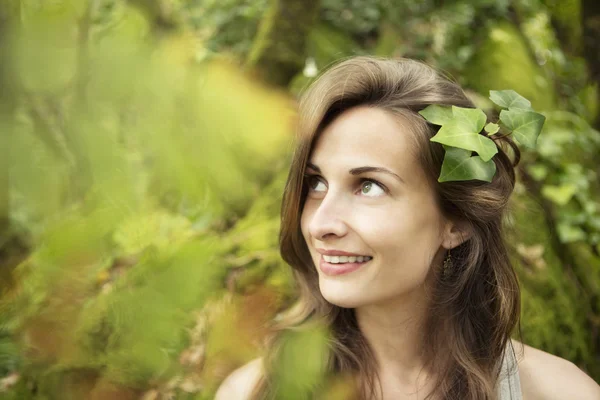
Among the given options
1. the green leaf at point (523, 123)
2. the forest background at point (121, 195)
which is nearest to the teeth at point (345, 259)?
the green leaf at point (523, 123)

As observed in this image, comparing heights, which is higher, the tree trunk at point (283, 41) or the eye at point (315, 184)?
the eye at point (315, 184)

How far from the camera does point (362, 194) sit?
4.88 ft

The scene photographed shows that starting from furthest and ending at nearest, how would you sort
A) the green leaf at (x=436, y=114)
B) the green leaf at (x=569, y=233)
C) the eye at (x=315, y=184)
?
the green leaf at (x=569, y=233), the eye at (x=315, y=184), the green leaf at (x=436, y=114)

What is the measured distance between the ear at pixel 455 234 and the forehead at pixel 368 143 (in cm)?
21

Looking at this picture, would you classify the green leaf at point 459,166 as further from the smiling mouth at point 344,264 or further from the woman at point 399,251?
the smiling mouth at point 344,264

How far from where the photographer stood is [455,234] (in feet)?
5.39

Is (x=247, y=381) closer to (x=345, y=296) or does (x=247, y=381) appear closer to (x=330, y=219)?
(x=345, y=296)

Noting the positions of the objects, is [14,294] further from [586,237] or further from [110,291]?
[586,237]

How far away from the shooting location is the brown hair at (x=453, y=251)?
154 cm

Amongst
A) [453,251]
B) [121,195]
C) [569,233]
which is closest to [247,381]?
[453,251]

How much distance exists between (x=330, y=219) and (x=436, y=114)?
0.38 meters

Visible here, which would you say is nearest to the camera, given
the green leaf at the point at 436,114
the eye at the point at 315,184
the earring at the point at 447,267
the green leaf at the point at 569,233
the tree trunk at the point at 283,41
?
the green leaf at the point at 436,114

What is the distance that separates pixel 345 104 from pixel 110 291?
46.9 inches

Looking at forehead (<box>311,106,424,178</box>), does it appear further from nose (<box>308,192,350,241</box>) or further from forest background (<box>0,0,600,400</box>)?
forest background (<box>0,0,600,400</box>)
